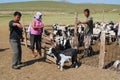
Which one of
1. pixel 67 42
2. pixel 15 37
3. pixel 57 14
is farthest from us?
pixel 57 14

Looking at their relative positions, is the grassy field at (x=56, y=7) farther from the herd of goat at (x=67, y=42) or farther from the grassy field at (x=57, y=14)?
the herd of goat at (x=67, y=42)

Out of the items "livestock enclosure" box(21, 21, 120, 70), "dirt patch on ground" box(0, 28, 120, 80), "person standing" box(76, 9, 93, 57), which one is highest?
"person standing" box(76, 9, 93, 57)

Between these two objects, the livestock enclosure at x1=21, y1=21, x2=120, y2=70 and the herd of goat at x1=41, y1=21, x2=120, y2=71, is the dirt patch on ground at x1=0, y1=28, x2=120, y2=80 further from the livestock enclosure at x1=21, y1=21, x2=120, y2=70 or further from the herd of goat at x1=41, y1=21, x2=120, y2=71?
the livestock enclosure at x1=21, y1=21, x2=120, y2=70

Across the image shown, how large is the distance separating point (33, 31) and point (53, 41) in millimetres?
2698

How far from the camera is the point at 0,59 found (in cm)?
1316

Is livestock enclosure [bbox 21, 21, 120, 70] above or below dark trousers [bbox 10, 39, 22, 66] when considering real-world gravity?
below

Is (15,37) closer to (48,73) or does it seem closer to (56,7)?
(48,73)

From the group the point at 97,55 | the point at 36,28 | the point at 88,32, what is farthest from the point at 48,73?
the point at 97,55

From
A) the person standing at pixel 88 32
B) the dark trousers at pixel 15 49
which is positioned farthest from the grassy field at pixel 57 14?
the dark trousers at pixel 15 49

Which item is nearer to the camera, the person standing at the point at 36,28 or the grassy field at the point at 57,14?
the person standing at the point at 36,28

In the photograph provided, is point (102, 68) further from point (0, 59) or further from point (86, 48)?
point (0, 59)

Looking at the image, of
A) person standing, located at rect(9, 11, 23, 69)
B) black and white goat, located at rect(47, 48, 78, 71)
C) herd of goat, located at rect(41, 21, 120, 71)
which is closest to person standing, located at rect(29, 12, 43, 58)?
herd of goat, located at rect(41, 21, 120, 71)

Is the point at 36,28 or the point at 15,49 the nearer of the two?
the point at 15,49

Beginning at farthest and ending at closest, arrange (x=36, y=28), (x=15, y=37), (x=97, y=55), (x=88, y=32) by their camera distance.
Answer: (x=97, y=55), (x=88, y=32), (x=36, y=28), (x=15, y=37)
